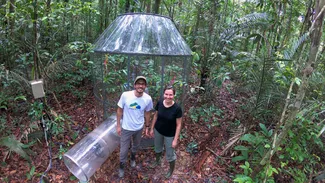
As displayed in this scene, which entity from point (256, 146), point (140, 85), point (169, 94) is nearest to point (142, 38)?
point (140, 85)

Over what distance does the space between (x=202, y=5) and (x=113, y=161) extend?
5233 millimetres

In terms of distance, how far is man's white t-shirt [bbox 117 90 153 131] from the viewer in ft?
10.1

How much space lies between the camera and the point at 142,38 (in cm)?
349

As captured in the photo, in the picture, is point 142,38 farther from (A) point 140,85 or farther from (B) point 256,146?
(B) point 256,146

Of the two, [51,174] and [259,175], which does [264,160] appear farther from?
[51,174]

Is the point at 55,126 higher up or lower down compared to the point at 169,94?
lower down

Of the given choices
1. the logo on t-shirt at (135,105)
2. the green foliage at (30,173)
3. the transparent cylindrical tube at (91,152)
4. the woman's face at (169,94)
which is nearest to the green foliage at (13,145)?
the green foliage at (30,173)

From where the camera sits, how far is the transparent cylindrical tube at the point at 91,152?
10.1 feet

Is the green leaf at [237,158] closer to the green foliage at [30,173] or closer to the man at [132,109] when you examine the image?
the man at [132,109]

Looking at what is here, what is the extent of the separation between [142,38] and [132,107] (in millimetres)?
1210

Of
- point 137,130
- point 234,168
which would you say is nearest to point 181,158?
point 234,168

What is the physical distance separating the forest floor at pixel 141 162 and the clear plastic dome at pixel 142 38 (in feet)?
5.59

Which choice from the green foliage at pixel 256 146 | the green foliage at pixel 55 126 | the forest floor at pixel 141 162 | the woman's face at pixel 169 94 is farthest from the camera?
the green foliage at pixel 55 126

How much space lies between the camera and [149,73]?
13.9 ft
